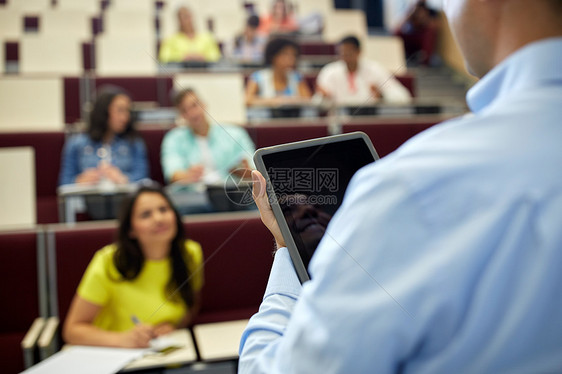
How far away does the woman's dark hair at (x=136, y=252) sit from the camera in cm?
75

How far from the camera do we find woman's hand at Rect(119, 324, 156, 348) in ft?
2.31

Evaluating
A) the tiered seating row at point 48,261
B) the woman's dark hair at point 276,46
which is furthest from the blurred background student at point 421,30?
the tiered seating row at point 48,261

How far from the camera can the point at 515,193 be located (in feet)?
0.59

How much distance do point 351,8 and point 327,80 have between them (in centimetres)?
225

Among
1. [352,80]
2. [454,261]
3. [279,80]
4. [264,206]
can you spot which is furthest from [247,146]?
[279,80]

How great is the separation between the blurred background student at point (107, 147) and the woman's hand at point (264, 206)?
121cm

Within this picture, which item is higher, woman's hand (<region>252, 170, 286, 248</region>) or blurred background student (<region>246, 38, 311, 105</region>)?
blurred background student (<region>246, 38, 311, 105</region>)

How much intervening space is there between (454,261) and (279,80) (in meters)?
1.77

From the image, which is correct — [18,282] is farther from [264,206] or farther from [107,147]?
[264,206]

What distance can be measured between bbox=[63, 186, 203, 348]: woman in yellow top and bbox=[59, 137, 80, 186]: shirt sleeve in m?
0.56

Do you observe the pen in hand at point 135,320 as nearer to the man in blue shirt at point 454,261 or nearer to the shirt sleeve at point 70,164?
the man in blue shirt at point 454,261

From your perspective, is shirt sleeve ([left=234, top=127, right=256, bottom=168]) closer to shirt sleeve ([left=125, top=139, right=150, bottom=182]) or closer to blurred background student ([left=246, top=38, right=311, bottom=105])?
shirt sleeve ([left=125, top=139, right=150, bottom=182])

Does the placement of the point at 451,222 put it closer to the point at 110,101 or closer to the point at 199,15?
the point at 110,101

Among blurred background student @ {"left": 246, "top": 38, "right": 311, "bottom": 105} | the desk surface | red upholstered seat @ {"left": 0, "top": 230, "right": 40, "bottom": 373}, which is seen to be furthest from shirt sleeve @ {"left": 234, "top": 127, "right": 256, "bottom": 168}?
blurred background student @ {"left": 246, "top": 38, "right": 311, "bottom": 105}
